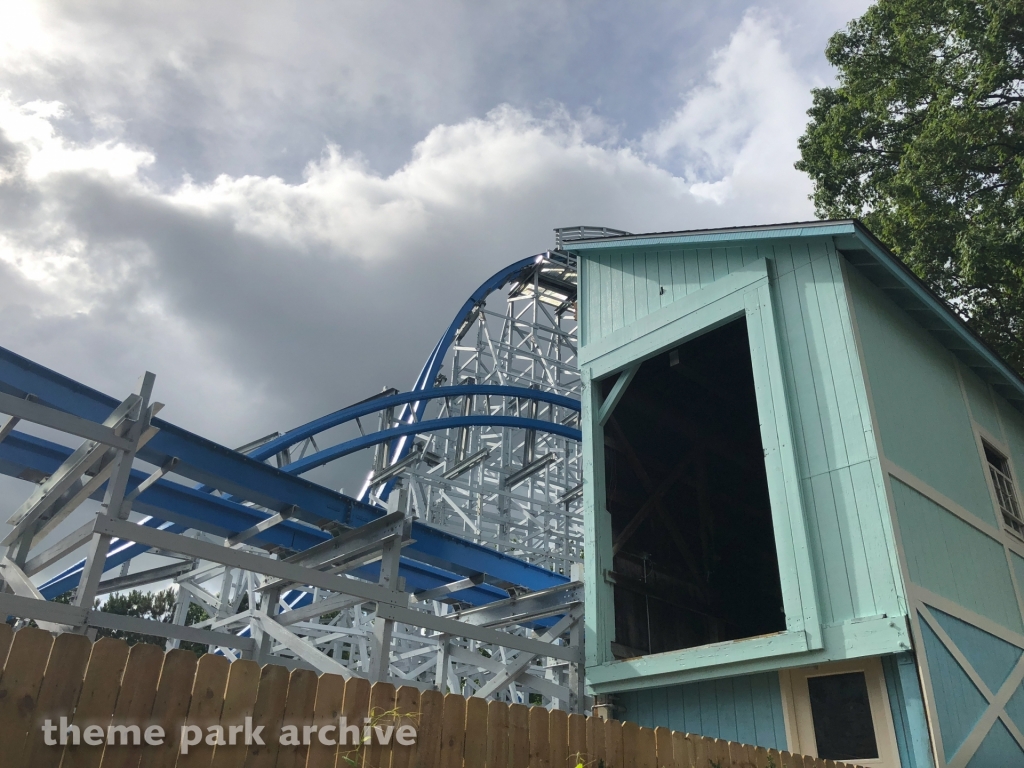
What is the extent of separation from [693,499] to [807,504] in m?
4.08

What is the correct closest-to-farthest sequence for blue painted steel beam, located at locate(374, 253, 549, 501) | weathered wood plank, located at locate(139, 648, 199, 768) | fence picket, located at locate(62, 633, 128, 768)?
fence picket, located at locate(62, 633, 128, 768) < weathered wood plank, located at locate(139, 648, 199, 768) < blue painted steel beam, located at locate(374, 253, 549, 501)

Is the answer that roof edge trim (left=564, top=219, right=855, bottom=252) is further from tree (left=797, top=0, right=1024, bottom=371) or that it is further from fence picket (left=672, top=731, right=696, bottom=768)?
tree (left=797, top=0, right=1024, bottom=371)

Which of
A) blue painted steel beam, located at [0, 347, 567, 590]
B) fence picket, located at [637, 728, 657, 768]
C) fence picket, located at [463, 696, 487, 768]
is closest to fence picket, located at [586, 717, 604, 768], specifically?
fence picket, located at [637, 728, 657, 768]

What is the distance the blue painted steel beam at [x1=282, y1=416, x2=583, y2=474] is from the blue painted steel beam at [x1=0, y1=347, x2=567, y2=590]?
3.33 meters

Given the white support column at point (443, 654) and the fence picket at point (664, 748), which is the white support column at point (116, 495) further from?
the fence picket at point (664, 748)

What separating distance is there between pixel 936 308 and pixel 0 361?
8.48 m

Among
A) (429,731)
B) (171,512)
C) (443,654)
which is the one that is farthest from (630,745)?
(171,512)

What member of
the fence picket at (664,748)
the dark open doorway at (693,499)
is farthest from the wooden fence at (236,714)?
the dark open doorway at (693,499)

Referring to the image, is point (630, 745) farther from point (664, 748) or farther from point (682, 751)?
point (682, 751)

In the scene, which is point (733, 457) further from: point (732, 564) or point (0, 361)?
point (0, 361)

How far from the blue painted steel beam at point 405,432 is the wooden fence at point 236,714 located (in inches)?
329

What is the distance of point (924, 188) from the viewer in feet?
48.5

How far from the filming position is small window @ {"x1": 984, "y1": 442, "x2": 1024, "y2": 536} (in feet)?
28.5

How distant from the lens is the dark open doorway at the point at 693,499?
29.8 ft
